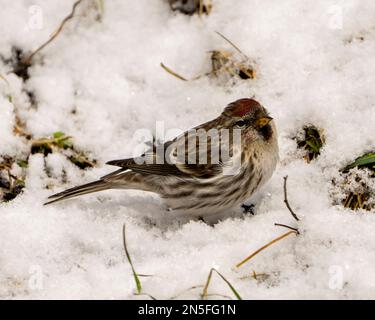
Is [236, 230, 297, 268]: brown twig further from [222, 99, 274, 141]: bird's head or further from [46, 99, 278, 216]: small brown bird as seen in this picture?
[222, 99, 274, 141]: bird's head

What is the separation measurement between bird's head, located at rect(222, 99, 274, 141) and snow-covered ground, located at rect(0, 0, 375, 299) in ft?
1.24

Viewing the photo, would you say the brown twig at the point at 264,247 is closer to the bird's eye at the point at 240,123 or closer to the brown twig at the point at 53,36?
the bird's eye at the point at 240,123

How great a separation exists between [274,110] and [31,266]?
2071 mm

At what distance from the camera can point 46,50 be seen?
5.38 meters

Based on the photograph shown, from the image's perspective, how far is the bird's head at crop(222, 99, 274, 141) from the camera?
13.6 feet

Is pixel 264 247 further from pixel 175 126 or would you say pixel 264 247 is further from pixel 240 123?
pixel 175 126

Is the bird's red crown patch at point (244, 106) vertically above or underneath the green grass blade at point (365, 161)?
above

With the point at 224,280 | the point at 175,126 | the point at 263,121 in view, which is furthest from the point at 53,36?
the point at 224,280

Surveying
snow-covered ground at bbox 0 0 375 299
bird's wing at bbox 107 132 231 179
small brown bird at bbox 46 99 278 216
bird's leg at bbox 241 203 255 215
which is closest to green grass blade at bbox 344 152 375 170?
snow-covered ground at bbox 0 0 375 299

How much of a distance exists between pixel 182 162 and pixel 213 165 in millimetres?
210

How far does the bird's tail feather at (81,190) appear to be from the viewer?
168 inches

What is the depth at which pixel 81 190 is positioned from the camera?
14.0 ft

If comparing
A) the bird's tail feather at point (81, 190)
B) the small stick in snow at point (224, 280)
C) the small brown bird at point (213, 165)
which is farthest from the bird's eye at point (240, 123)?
the small stick in snow at point (224, 280)
